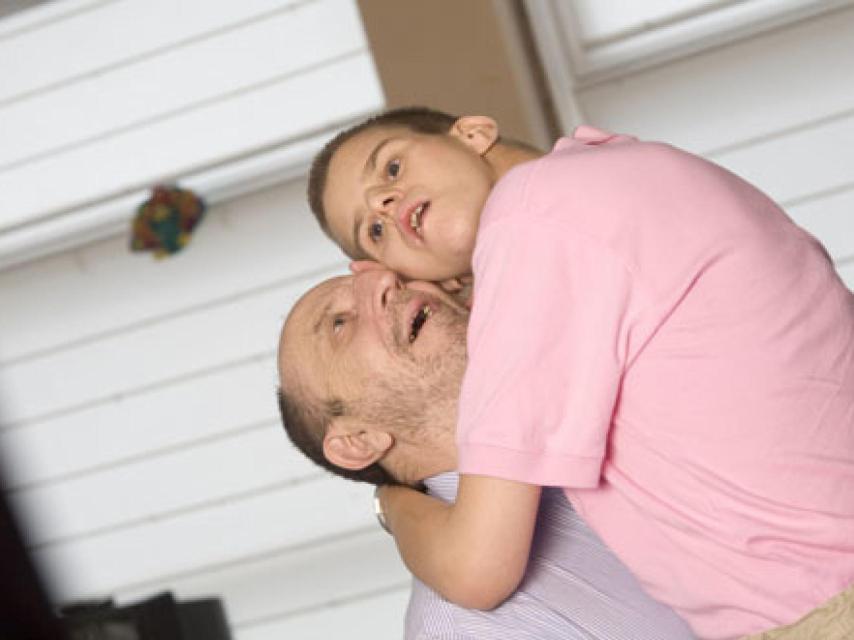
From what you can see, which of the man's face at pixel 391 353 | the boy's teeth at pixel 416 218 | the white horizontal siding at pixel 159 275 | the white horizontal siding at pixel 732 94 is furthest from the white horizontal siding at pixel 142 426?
the boy's teeth at pixel 416 218

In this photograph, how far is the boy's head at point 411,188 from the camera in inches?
67.4

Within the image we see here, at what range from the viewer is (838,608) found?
4.73 ft

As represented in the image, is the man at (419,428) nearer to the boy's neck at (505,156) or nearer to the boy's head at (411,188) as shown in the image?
the boy's head at (411,188)

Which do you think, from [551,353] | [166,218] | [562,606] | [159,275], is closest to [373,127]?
[551,353]

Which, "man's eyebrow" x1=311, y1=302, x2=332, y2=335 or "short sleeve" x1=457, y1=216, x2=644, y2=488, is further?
"man's eyebrow" x1=311, y1=302, x2=332, y2=335

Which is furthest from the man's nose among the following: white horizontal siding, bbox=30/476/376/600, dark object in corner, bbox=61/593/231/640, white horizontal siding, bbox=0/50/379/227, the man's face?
dark object in corner, bbox=61/593/231/640

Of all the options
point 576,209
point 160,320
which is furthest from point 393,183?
point 160,320

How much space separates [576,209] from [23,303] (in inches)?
117

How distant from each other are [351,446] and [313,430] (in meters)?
0.09

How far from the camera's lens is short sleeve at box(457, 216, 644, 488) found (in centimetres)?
145

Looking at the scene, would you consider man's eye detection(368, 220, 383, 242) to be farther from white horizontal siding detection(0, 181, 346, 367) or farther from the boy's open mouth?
white horizontal siding detection(0, 181, 346, 367)

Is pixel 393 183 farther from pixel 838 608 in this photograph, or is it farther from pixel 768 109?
pixel 768 109

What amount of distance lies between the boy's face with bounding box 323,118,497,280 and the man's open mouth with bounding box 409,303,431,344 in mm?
41

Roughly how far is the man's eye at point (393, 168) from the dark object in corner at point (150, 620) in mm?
2590
